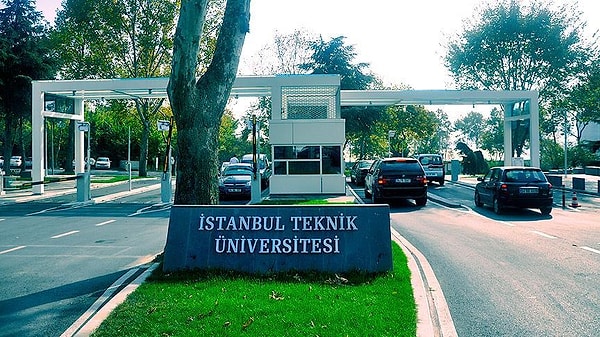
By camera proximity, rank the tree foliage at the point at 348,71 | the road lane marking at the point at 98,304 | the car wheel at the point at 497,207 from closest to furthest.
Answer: the road lane marking at the point at 98,304 → the car wheel at the point at 497,207 → the tree foliage at the point at 348,71

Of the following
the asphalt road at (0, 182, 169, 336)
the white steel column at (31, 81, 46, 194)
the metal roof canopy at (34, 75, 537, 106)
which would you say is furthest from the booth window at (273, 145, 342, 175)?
the white steel column at (31, 81, 46, 194)

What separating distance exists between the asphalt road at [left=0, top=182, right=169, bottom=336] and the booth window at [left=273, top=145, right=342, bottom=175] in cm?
588

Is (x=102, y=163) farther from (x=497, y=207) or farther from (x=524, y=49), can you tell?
(x=497, y=207)

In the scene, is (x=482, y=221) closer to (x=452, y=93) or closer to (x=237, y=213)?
(x=237, y=213)

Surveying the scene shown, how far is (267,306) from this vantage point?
234 inches

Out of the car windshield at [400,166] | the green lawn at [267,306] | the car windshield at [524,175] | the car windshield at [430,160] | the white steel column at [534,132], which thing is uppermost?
the white steel column at [534,132]

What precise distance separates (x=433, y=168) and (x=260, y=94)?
11663mm

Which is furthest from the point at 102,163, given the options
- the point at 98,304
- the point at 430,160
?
the point at 98,304

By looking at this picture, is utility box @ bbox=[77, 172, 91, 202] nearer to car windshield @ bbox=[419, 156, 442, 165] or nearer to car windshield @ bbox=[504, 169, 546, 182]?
car windshield @ bbox=[504, 169, 546, 182]

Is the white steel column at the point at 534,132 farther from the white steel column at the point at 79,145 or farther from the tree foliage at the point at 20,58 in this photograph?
the tree foliage at the point at 20,58

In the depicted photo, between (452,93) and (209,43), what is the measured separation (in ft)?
68.0

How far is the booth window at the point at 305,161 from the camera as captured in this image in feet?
76.5

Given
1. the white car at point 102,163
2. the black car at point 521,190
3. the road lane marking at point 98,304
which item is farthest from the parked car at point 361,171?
the white car at point 102,163

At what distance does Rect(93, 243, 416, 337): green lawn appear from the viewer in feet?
17.4
